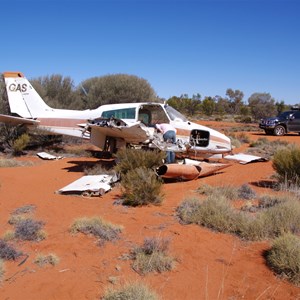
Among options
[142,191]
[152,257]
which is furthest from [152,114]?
[152,257]

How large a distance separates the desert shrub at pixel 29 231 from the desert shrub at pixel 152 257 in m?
1.76

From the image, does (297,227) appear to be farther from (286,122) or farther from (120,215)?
(286,122)

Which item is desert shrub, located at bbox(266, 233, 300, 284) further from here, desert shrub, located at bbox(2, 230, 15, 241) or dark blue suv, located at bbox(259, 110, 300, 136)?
dark blue suv, located at bbox(259, 110, 300, 136)

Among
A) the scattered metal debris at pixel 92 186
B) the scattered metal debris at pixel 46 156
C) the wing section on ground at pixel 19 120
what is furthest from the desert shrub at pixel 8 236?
the wing section on ground at pixel 19 120

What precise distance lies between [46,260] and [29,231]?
1137 mm

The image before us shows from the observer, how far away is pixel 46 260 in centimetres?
487

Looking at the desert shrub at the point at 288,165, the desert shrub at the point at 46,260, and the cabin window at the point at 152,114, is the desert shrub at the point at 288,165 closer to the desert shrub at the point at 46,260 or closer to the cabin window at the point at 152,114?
the cabin window at the point at 152,114

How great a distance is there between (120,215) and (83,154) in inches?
371

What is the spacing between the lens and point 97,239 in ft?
18.7

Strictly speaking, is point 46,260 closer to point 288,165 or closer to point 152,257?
point 152,257

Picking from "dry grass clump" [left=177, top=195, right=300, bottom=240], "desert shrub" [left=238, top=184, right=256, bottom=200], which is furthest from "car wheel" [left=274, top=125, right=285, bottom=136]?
"dry grass clump" [left=177, top=195, right=300, bottom=240]

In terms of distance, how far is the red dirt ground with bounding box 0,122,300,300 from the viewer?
162 inches

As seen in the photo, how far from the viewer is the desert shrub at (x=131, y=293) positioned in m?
3.69

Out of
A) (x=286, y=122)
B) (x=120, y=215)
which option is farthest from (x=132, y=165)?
(x=286, y=122)
